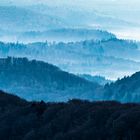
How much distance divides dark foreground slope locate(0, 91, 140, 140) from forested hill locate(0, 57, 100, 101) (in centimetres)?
11207

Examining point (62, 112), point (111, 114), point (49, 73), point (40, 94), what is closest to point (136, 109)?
point (111, 114)

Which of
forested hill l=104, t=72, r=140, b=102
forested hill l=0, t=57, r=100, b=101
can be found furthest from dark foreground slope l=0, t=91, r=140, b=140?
forested hill l=0, t=57, r=100, b=101

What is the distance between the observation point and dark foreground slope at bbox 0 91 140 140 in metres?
29.7

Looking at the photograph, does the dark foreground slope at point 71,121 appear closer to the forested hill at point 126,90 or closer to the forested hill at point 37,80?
the forested hill at point 126,90

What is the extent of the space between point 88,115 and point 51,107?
273cm

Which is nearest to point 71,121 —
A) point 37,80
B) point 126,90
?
point 126,90

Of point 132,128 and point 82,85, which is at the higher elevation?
point 132,128

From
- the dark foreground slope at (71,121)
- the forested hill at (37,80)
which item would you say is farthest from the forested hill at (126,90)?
the dark foreground slope at (71,121)

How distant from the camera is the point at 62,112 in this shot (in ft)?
111

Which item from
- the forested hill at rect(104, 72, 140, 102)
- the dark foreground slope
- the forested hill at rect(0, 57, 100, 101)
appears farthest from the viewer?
the forested hill at rect(0, 57, 100, 101)

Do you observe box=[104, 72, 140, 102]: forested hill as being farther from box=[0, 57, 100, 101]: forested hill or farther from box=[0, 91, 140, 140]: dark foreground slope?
box=[0, 91, 140, 140]: dark foreground slope

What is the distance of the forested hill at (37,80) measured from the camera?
496 ft

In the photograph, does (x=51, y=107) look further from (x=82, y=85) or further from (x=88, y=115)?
(x=82, y=85)

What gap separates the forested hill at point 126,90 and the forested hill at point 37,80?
18.5m
